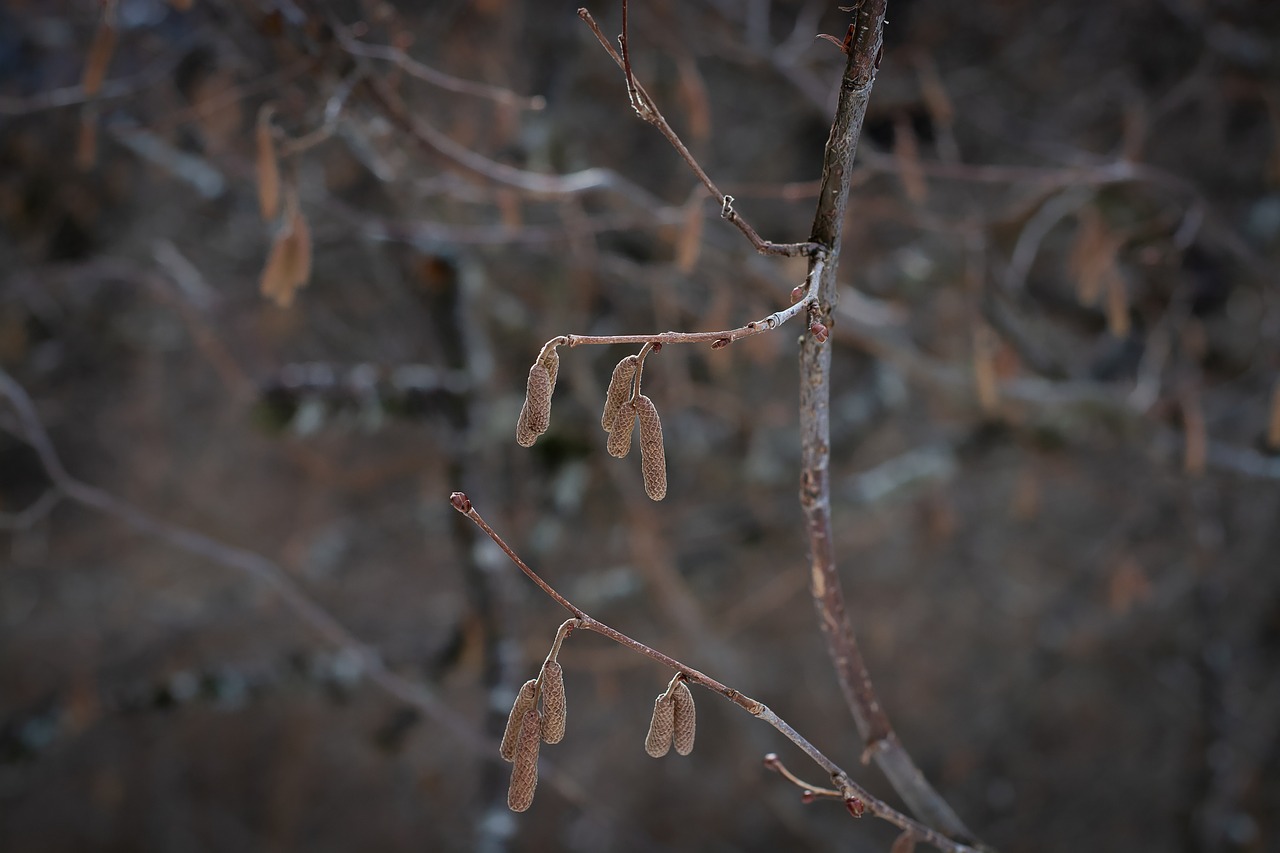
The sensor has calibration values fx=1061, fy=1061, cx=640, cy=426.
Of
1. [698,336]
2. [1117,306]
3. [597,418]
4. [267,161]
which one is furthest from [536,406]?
[597,418]

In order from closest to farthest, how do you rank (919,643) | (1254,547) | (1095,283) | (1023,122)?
(1095,283), (1023,122), (1254,547), (919,643)

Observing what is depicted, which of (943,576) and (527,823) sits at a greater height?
(943,576)

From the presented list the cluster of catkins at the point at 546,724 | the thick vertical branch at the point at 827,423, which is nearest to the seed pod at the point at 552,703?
the cluster of catkins at the point at 546,724

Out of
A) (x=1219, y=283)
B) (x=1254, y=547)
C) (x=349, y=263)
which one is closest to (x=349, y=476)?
(x=349, y=263)

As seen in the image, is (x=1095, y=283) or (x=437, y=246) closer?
(x=1095, y=283)

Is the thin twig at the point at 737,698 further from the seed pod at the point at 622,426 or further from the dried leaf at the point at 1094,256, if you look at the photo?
the dried leaf at the point at 1094,256

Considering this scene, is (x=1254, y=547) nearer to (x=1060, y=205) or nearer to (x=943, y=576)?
(x=943, y=576)

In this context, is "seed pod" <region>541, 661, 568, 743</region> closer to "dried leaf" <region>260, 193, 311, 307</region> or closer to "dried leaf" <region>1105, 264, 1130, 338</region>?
"dried leaf" <region>260, 193, 311, 307</region>

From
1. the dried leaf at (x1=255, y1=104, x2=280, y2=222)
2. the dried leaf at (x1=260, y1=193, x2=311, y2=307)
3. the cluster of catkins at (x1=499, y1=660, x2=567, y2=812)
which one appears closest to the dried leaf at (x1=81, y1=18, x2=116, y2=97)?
the dried leaf at (x1=255, y1=104, x2=280, y2=222)
